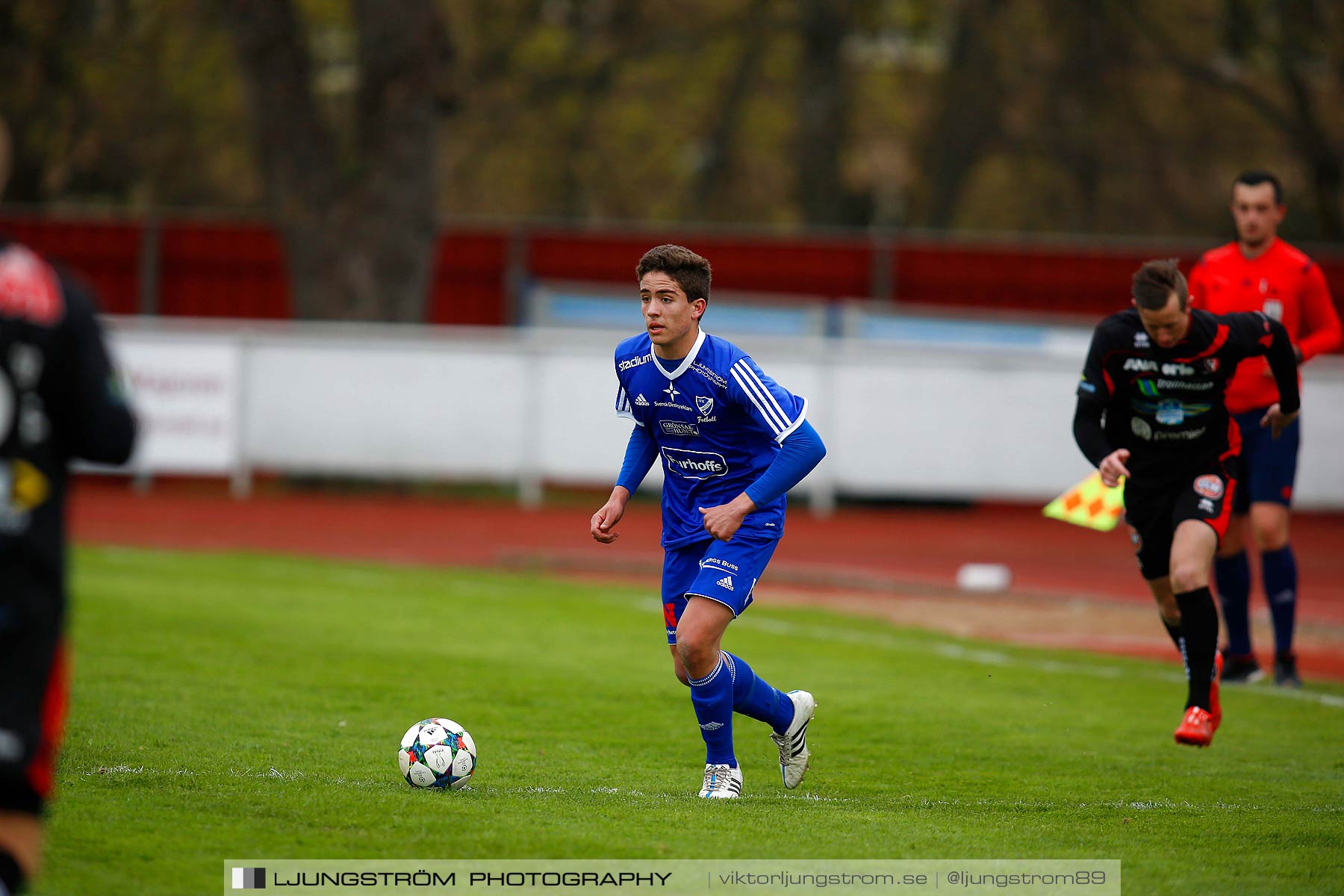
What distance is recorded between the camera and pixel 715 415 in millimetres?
5949

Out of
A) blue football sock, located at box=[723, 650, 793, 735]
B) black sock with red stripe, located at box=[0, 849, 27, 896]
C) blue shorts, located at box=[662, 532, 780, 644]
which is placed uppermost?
blue shorts, located at box=[662, 532, 780, 644]

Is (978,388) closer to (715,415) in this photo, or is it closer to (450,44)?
(450,44)

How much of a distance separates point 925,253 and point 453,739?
1847 centimetres

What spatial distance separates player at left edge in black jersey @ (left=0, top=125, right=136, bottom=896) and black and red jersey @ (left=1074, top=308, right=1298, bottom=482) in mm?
4566

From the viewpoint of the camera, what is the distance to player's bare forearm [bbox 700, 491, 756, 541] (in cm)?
561

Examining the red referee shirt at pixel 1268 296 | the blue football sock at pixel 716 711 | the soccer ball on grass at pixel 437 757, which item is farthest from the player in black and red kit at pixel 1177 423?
the soccer ball on grass at pixel 437 757

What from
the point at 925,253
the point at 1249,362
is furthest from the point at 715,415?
the point at 925,253

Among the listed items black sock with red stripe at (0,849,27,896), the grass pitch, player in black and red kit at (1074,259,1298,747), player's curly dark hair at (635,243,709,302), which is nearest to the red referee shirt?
player in black and red kit at (1074,259,1298,747)

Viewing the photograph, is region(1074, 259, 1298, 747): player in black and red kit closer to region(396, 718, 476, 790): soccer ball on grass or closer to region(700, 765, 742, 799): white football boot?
region(700, 765, 742, 799): white football boot

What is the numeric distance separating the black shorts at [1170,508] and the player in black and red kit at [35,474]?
16.1ft

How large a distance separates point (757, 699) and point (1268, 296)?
427cm

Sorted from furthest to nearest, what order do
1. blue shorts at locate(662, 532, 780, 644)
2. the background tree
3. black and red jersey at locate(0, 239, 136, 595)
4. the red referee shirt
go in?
the background tree, the red referee shirt, blue shorts at locate(662, 532, 780, 644), black and red jersey at locate(0, 239, 136, 595)

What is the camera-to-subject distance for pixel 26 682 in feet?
11.2

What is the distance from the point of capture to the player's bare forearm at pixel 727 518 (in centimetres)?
561
